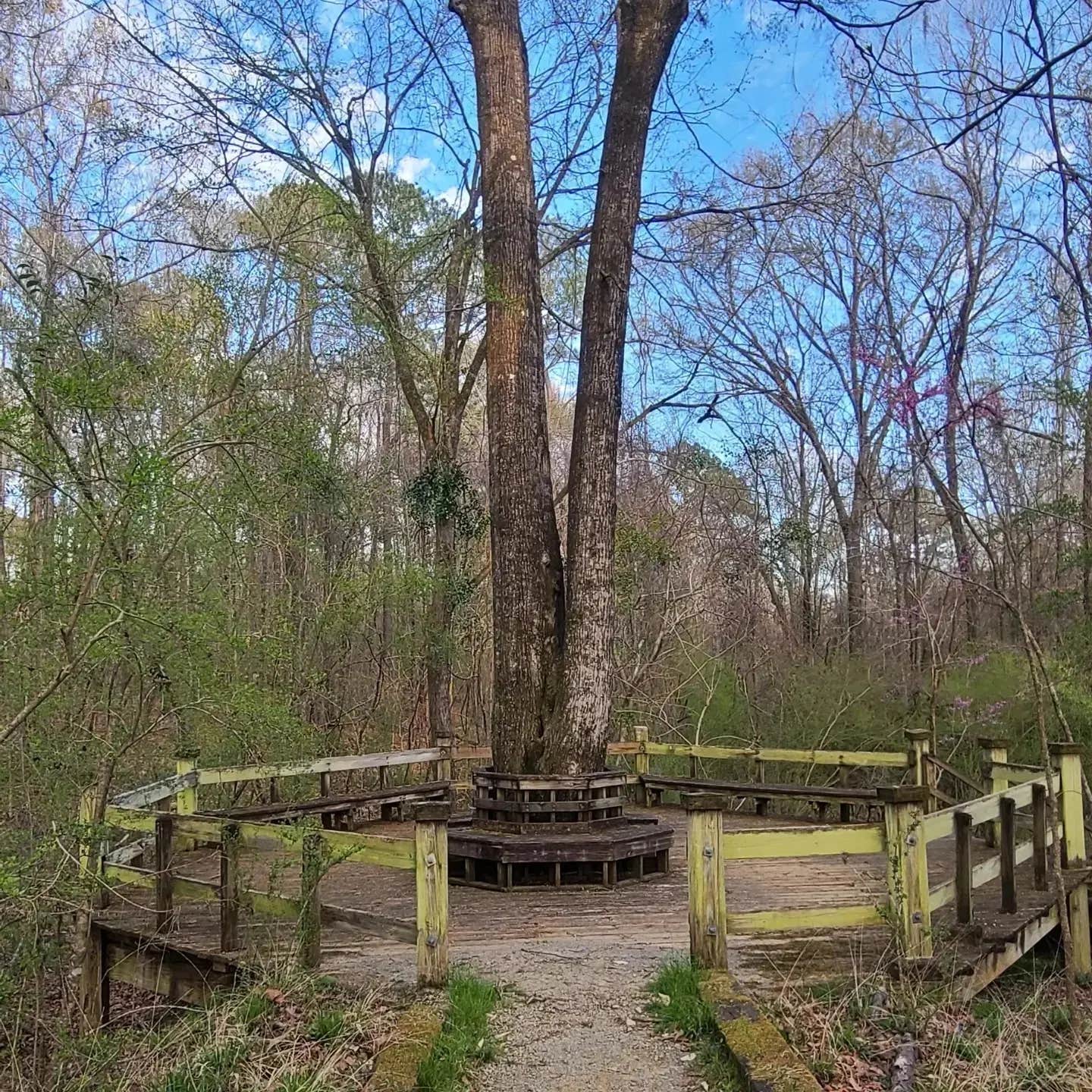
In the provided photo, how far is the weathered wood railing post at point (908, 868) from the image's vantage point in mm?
4879

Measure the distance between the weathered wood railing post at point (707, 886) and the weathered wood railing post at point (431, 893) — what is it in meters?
1.23

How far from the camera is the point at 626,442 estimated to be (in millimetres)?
17359

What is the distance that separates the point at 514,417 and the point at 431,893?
14.5 ft

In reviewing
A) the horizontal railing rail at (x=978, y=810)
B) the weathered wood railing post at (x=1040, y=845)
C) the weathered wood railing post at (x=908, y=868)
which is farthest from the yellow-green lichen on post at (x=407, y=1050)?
the weathered wood railing post at (x=1040, y=845)

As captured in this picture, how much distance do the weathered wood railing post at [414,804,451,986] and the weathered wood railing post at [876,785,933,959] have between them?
2212 millimetres

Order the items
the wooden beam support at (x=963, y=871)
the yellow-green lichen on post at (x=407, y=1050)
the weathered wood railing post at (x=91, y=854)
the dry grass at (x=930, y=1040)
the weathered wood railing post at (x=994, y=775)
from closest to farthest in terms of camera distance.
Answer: the yellow-green lichen on post at (x=407, y=1050)
the dry grass at (x=930, y=1040)
the weathered wood railing post at (x=91, y=854)
the wooden beam support at (x=963, y=871)
the weathered wood railing post at (x=994, y=775)

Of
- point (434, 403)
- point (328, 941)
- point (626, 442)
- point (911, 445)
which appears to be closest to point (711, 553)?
point (626, 442)

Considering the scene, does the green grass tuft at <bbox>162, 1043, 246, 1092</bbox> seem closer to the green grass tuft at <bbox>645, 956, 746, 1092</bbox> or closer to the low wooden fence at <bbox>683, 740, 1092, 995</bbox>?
the green grass tuft at <bbox>645, 956, 746, 1092</bbox>

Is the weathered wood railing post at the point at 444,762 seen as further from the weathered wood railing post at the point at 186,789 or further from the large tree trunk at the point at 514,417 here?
the weathered wood railing post at the point at 186,789

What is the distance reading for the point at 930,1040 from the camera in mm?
4297

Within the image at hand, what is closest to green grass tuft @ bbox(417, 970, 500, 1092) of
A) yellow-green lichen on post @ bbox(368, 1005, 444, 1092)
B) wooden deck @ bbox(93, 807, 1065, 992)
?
yellow-green lichen on post @ bbox(368, 1005, 444, 1092)

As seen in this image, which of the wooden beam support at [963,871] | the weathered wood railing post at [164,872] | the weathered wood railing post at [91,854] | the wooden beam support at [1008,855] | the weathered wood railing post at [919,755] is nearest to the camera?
the weathered wood railing post at [91,854]

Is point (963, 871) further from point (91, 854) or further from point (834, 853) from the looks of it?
point (91, 854)

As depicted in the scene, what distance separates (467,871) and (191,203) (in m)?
7.16
